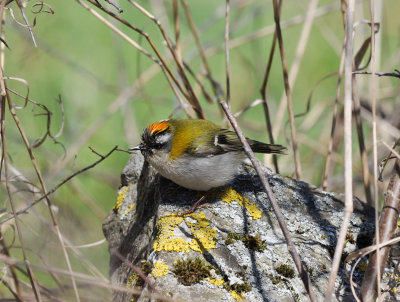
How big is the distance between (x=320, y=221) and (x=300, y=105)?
13.5 feet

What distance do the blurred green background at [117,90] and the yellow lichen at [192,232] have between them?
43.4 inches

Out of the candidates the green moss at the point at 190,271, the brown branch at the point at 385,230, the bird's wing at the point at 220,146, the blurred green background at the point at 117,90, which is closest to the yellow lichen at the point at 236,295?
the green moss at the point at 190,271

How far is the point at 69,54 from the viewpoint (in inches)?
310

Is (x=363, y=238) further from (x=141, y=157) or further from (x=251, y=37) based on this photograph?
(x=251, y=37)

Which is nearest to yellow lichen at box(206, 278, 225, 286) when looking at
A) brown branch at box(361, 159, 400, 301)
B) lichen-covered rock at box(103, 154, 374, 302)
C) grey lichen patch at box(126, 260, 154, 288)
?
lichen-covered rock at box(103, 154, 374, 302)

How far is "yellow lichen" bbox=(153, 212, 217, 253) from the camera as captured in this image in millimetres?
3051

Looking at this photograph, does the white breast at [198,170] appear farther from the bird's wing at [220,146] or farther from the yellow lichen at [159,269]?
the yellow lichen at [159,269]

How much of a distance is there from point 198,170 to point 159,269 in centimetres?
95

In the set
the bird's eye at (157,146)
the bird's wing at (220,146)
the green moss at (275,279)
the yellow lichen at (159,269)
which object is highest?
the bird's eye at (157,146)

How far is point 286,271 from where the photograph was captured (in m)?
3.05

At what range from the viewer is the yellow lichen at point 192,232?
305cm

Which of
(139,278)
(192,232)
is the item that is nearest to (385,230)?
(192,232)

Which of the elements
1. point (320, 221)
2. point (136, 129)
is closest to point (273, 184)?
point (320, 221)

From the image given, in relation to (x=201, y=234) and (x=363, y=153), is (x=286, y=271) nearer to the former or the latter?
(x=201, y=234)
